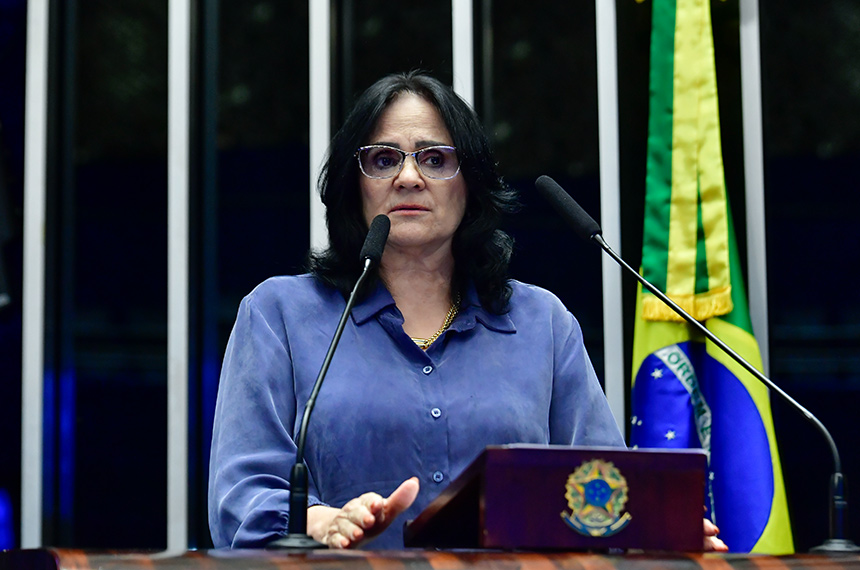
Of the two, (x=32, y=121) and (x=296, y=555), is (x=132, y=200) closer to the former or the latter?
(x=32, y=121)

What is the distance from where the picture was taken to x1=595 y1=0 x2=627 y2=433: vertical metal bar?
10.6ft

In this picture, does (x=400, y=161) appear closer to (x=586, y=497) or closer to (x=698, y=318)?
(x=586, y=497)

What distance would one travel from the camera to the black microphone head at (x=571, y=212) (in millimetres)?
1692

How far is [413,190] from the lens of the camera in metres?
1.90

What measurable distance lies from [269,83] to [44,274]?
940 millimetres

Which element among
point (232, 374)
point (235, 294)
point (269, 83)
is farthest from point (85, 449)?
point (232, 374)

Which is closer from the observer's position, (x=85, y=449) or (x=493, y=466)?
(x=493, y=466)

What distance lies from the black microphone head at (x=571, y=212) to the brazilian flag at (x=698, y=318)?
4.05ft

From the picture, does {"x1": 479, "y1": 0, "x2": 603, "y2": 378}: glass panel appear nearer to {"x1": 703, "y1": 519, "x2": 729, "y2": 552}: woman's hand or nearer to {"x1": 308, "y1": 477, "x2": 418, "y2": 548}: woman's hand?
{"x1": 703, "y1": 519, "x2": 729, "y2": 552}: woman's hand

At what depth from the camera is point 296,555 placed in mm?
1092

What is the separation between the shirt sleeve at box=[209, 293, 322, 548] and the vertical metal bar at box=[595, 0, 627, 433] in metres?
1.59

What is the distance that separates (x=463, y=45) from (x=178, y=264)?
3.65ft

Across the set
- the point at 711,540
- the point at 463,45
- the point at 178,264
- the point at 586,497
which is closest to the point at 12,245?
the point at 178,264

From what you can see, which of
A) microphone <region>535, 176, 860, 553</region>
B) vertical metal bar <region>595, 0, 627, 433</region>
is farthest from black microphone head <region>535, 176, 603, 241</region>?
vertical metal bar <region>595, 0, 627, 433</region>
